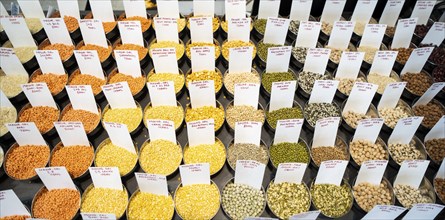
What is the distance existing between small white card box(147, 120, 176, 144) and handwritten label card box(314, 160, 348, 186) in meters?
1.04

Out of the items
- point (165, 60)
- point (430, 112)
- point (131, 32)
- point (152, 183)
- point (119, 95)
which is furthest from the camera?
point (131, 32)

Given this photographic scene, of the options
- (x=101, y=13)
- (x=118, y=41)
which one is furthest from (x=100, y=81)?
(x=101, y=13)

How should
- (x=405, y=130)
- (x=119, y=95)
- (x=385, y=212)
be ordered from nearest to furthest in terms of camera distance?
(x=385, y=212) < (x=405, y=130) < (x=119, y=95)

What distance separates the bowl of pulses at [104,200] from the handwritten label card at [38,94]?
0.80m

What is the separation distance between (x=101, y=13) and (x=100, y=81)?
752 millimetres

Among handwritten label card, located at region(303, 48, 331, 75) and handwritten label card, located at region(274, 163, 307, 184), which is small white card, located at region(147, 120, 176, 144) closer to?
handwritten label card, located at region(274, 163, 307, 184)

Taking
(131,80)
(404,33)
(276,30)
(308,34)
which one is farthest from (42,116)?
(404,33)

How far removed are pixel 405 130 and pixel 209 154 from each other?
1.43 meters

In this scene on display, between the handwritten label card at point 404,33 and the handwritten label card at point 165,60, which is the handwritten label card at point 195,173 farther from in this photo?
the handwritten label card at point 404,33

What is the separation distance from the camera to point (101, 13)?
3338 mm

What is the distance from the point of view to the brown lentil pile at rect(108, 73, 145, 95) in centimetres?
294

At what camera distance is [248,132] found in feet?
8.46

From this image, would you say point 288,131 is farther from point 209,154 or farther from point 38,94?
point 38,94

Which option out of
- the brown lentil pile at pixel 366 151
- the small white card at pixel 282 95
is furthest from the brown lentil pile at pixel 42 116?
the brown lentil pile at pixel 366 151
